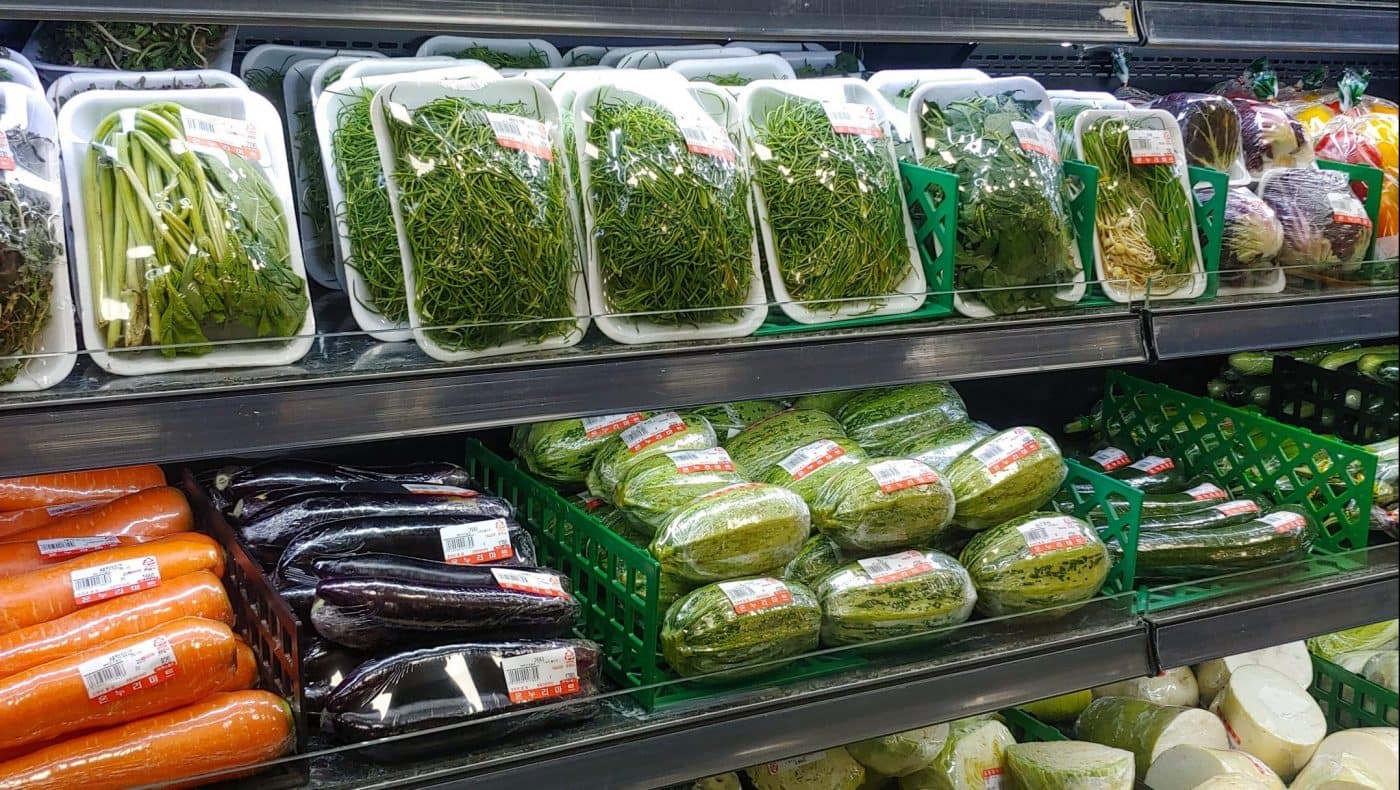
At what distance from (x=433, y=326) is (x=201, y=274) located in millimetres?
236

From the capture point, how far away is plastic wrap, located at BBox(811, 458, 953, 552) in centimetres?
159

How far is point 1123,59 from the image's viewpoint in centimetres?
233

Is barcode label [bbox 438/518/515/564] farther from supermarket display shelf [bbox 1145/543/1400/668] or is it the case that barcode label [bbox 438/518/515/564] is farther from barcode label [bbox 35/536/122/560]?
supermarket display shelf [bbox 1145/543/1400/668]

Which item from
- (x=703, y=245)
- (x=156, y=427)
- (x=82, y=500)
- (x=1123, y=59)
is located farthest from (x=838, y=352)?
(x=1123, y=59)

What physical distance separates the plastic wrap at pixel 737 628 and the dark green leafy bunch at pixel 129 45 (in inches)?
39.0

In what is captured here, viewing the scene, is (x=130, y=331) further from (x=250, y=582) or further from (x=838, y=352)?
(x=838, y=352)

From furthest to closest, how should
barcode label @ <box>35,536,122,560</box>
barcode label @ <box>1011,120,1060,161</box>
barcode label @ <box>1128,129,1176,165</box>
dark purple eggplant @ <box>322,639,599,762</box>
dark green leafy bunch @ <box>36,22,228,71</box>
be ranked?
barcode label @ <box>1128,129,1176,165</box>
barcode label @ <box>1011,120,1060,161</box>
dark green leafy bunch @ <box>36,22,228,71</box>
barcode label @ <box>35,536,122,560</box>
dark purple eggplant @ <box>322,639,599,762</box>

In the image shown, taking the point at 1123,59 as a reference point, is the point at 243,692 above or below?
below

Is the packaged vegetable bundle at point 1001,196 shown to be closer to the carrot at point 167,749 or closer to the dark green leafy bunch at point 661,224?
the dark green leafy bunch at point 661,224

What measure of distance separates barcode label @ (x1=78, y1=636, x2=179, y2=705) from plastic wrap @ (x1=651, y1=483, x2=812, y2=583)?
1.88 ft

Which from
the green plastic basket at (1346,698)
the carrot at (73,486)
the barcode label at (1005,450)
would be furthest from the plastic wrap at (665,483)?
the green plastic basket at (1346,698)

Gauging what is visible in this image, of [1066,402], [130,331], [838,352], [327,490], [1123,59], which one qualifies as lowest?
[1066,402]

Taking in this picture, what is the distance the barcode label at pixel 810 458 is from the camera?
1728 millimetres

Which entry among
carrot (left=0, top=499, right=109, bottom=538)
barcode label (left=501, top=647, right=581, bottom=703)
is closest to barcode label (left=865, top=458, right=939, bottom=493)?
barcode label (left=501, top=647, right=581, bottom=703)
